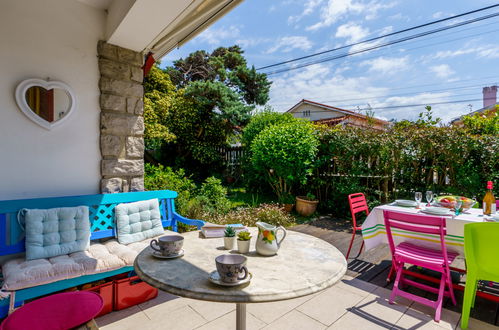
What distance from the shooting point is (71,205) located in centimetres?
244

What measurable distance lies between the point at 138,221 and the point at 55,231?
2.27 ft

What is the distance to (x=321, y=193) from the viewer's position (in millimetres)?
5703

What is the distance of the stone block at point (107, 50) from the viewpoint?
276cm

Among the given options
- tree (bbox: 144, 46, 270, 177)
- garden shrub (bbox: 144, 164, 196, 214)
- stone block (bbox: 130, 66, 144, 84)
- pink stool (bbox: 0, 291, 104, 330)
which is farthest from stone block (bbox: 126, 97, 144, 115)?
tree (bbox: 144, 46, 270, 177)

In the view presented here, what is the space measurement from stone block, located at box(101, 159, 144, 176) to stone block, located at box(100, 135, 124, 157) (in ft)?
0.26

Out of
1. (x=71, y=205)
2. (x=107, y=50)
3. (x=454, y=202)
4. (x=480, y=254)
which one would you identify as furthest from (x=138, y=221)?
(x=454, y=202)

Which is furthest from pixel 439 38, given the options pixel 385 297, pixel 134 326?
pixel 134 326

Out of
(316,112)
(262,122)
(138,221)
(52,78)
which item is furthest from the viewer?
(316,112)

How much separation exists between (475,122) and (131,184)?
20.8 ft

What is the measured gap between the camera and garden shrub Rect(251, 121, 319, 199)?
5.20m

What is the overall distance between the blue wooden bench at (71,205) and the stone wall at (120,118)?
0.22 meters

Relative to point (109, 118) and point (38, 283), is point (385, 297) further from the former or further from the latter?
point (109, 118)

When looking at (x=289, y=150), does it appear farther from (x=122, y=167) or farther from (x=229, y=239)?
(x=229, y=239)

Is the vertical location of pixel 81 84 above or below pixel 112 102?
above
